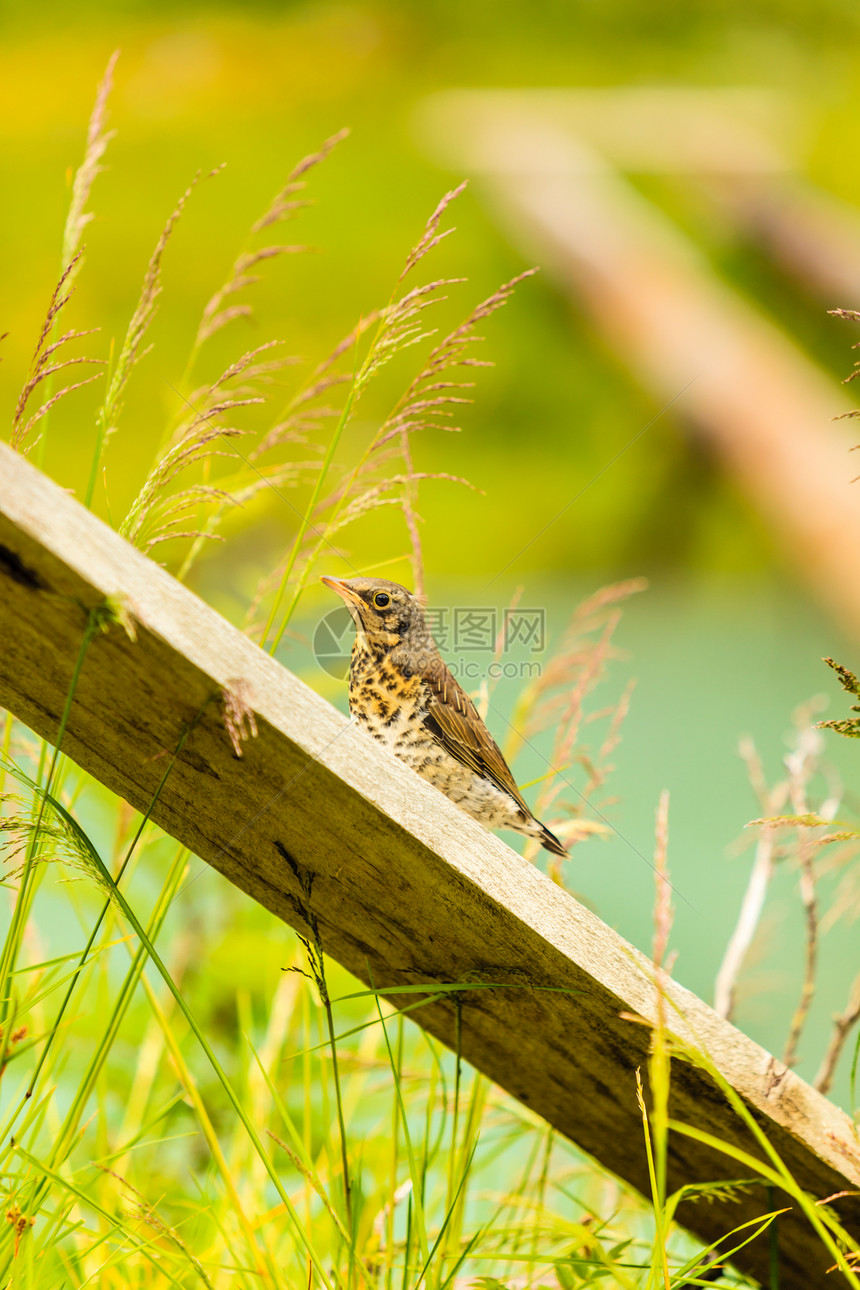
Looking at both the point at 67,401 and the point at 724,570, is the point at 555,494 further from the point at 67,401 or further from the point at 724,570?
the point at 67,401

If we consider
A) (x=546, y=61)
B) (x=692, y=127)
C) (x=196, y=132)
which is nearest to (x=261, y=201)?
(x=196, y=132)

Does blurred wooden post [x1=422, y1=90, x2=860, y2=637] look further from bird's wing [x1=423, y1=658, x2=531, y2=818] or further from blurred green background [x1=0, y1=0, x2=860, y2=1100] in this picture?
bird's wing [x1=423, y1=658, x2=531, y2=818]

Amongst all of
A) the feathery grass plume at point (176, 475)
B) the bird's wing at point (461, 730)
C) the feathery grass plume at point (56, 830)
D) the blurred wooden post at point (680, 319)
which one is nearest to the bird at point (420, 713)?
the bird's wing at point (461, 730)

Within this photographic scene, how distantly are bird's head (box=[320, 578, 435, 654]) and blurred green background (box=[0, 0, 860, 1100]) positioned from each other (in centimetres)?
38

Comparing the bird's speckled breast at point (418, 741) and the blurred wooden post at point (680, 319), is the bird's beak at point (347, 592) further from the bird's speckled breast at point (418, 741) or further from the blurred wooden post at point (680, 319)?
the blurred wooden post at point (680, 319)

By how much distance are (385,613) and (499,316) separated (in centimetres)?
230

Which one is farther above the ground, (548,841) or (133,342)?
(133,342)

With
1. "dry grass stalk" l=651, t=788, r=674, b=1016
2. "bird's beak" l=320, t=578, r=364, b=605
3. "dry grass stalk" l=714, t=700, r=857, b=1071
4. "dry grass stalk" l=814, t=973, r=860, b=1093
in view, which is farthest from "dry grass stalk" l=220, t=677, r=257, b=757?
"dry grass stalk" l=814, t=973, r=860, b=1093

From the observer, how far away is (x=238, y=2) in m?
3.39

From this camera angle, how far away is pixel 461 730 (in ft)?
2.78

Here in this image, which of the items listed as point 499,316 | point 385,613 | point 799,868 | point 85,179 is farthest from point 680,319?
point 85,179

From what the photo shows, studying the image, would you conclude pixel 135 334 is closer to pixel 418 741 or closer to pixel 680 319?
pixel 418 741

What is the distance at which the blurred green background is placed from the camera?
6.54ft

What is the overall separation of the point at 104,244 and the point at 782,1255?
282 centimetres
